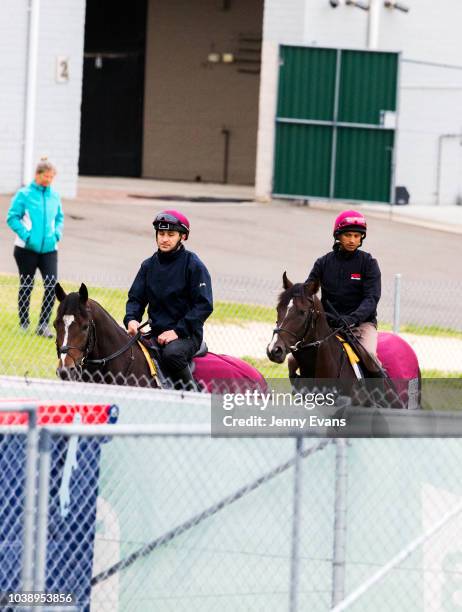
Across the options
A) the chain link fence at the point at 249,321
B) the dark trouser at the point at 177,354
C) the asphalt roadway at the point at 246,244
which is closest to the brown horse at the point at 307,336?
the dark trouser at the point at 177,354

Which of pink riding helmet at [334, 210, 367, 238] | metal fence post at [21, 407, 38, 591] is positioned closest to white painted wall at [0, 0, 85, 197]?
pink riding helmet at [334, 210, 367, 238]

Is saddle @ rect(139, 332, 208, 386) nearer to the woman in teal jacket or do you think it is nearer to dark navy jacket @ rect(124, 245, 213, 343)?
dark navy jacket @ rect(124, 245, 213, 343)

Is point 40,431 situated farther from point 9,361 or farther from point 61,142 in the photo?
point 61,142

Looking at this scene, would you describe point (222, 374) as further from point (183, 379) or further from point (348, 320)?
point (348, 320)

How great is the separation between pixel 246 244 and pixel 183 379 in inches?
544

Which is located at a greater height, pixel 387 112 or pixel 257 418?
pixel 387 112

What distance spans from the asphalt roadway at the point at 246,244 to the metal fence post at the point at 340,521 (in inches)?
464

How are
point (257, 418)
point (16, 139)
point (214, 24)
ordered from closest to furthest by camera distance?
point (257, 418) < point (16, 139) < point (214, 24)

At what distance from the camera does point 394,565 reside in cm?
822

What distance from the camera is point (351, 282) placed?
12.6 m

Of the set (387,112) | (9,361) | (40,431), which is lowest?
(9,361)

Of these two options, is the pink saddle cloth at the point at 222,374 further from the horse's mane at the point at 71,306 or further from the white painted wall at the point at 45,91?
the white painted wall at the point at 45,91

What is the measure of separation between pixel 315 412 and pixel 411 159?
74.6 feet

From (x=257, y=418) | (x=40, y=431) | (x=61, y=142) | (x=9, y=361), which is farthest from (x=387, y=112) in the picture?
(x=40, y=431)
